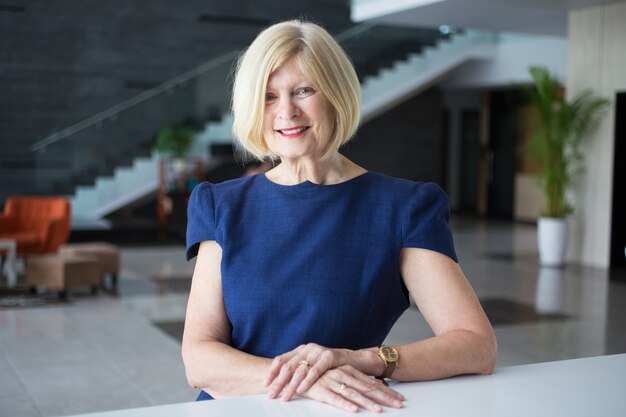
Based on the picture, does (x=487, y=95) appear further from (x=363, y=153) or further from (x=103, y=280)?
(x=103, y=280)

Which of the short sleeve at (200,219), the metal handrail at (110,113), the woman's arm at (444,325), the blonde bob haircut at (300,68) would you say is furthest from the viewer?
the metal handrail at (110,113)

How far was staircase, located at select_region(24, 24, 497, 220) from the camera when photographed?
14.2 metres

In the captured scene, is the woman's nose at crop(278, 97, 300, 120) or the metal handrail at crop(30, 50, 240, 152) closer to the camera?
the woman's nose at crop(278, 97, 300, 120)

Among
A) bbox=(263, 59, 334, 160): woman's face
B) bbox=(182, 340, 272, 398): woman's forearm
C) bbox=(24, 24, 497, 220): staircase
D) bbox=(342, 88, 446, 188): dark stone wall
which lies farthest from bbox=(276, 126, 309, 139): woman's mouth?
bbox=(342, 88, 446, 188): dark stone wall

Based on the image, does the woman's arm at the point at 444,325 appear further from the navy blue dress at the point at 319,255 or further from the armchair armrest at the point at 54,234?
the armchair armrest at the point at 54,234

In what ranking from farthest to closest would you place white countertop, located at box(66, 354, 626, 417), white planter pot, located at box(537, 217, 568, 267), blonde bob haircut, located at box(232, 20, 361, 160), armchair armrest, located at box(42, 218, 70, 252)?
white planter pot, located at box(537, 217, 568, 267) → armchair armrest, located at box(42, 218, 70, 252) → blonde bob haircut, located at box(232, 20, 361, 160) → white countertop, located at box(66, 354, 626, 417)

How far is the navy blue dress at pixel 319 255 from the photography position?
1.91 m

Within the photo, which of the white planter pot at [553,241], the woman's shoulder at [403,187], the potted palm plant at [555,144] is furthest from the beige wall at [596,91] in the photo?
the woman's shoulder at [403,187]

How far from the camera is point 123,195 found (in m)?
14.5

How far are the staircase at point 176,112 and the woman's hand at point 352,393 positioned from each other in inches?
516

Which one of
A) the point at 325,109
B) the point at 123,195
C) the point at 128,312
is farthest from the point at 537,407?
the point at 123,195

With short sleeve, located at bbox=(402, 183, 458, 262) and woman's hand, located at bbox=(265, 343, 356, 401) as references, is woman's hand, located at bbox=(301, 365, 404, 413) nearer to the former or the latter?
woman's hand, located at bbox=(265, 343, 356, 401)

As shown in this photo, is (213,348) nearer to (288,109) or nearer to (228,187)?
(228,187)

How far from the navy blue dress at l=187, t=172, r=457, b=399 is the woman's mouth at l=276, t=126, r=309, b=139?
124 mm
